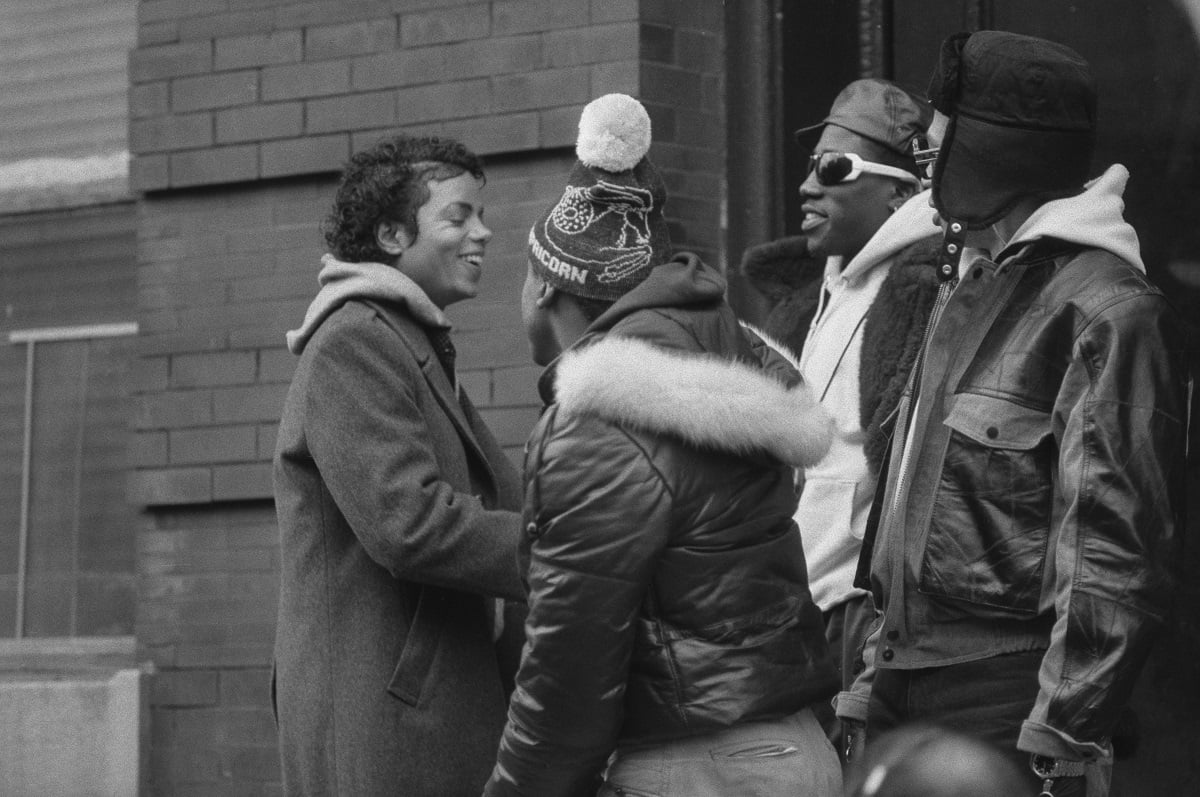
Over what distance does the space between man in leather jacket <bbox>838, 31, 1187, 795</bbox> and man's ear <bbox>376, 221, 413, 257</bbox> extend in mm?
1617

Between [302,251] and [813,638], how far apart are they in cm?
Answer: 332

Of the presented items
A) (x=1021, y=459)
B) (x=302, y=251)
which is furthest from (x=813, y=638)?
(x=302, y=251)

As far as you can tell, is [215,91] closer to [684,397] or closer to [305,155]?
[305,155]

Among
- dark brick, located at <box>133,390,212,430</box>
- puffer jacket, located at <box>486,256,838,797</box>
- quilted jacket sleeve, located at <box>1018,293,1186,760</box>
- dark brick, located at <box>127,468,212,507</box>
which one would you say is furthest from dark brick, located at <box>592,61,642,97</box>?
quilted jacket sleeve, located at <box>1018,293,1186,760</box>

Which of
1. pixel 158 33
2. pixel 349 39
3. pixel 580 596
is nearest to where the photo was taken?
pixel 580 596

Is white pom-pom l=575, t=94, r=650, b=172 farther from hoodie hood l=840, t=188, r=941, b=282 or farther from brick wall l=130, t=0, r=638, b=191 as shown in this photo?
brick wall l=130, t=0, r=638, b=191

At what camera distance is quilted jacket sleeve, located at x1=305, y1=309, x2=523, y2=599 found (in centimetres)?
437

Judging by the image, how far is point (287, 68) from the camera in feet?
21.2

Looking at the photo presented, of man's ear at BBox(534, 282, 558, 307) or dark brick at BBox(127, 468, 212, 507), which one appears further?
dark brick at BBox(127, 468, 212, 507)

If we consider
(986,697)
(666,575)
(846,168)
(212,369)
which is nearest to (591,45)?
(846,168)

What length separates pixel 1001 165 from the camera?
3.49m

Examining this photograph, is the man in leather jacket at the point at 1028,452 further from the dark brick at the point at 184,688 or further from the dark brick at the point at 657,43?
the dark brick at the point at 184,688

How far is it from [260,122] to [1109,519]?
13.4 feet

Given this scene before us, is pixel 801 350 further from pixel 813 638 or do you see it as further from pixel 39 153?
pixel 39 153
